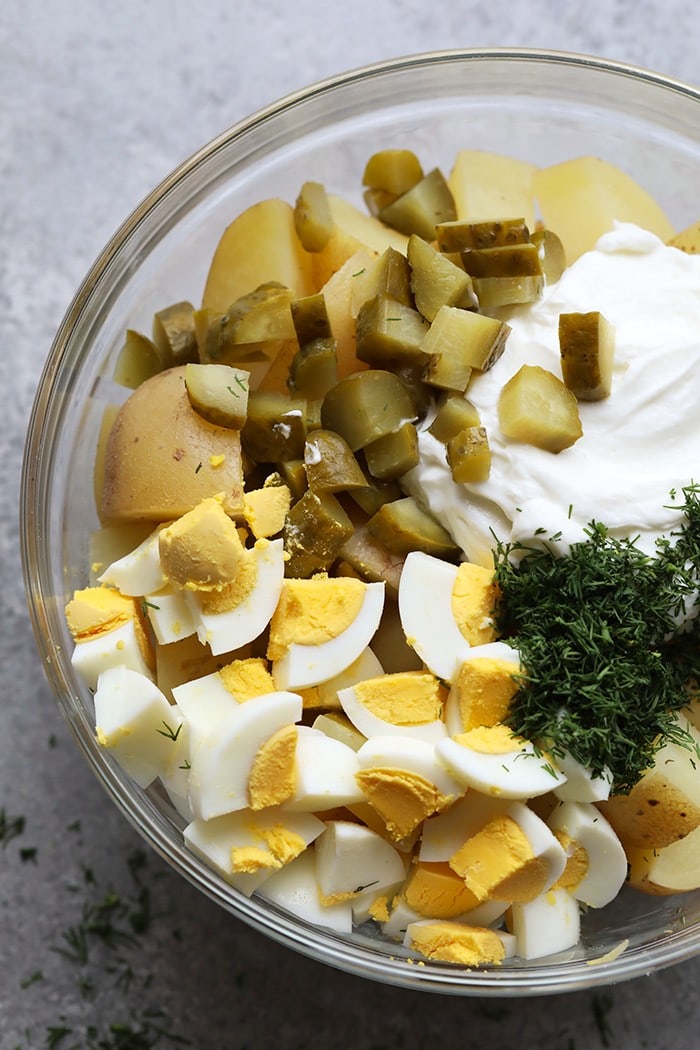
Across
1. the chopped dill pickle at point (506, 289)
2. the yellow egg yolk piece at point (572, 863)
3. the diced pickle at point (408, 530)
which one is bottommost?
the yellow egg yolk piece at point (572, 863)

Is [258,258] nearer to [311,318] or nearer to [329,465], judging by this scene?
[311,318]

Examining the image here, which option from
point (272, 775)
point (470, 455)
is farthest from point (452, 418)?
point (272, 775)

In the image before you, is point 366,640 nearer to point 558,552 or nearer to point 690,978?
point 558,552

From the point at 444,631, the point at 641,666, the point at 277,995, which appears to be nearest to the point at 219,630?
the point at 444,631

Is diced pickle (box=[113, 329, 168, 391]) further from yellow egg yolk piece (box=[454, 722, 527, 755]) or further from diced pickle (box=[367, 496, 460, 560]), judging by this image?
yellow egg yolk piece (box=[454, 722, 527, 755])

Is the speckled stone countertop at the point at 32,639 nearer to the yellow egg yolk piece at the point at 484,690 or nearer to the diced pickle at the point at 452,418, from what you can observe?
the yellow egg yolk piece at the point at 484,690

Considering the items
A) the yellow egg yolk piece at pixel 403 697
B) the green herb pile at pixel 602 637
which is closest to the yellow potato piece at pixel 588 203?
the green herb pile at pixel 602 637
